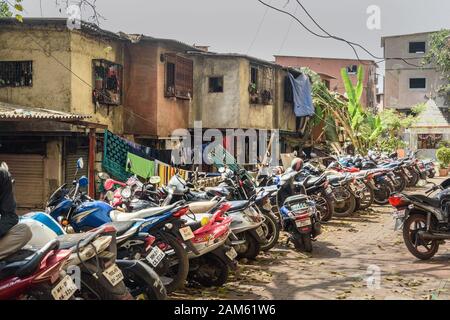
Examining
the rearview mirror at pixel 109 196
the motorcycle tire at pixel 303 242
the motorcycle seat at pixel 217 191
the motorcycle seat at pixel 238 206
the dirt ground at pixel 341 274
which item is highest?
the rearview mirror at pixel 109 196

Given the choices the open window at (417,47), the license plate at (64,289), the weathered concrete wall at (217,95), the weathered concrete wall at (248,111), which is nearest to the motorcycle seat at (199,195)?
the license plate at (64,289)

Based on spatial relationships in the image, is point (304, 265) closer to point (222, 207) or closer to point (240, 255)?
point (240, 255)

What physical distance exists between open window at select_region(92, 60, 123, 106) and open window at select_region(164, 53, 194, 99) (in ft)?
5.50

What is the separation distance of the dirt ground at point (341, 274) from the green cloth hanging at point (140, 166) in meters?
5.71

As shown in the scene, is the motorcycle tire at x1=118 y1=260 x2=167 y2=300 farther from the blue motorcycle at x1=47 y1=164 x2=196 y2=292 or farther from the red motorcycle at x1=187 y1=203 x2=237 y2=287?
the red motorcycle at x1=187 y1=203 x2=237 y2=287

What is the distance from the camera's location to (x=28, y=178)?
14039mm

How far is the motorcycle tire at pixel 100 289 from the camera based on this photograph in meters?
4.48

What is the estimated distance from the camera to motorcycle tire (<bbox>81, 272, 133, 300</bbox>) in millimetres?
4476

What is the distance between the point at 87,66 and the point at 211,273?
9948 mm

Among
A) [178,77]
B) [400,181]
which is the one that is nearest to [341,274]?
[400,181]

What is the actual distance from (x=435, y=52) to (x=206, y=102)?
23273 millimetres

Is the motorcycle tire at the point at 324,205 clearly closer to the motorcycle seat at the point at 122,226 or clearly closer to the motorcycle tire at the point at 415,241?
the motorcycle tire at the point at 415,241

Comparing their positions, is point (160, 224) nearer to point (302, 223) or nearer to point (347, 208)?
point (302, 223)
